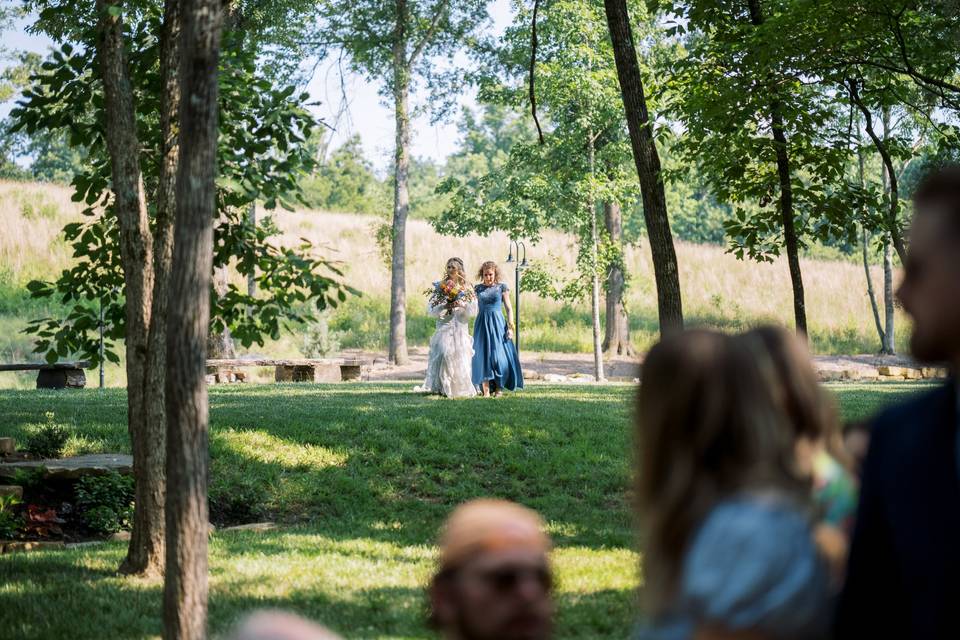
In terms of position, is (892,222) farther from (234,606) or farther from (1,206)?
(1,206)

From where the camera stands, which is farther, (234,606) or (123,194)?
(123,194)

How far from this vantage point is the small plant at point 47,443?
11.9 metres

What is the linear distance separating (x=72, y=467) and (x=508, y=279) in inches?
1229

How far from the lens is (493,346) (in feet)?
60.0

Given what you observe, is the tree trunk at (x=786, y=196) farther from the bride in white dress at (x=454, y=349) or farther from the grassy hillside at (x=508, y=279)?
the grassy hillside at (x=508, y=279)

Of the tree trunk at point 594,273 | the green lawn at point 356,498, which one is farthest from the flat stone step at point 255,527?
the tree trunk at point 594,273

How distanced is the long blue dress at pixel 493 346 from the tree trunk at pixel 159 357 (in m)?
10.7

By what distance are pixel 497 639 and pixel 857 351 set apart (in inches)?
1573

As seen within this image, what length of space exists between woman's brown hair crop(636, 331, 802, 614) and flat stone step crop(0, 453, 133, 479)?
944 cm

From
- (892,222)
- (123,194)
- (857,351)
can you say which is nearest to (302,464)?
(123,194)

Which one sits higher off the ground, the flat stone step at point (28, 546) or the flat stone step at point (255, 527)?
the flat stone step at point (28, 546)

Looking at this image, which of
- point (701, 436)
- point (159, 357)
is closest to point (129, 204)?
point (159, 357)

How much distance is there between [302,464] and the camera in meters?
12.1

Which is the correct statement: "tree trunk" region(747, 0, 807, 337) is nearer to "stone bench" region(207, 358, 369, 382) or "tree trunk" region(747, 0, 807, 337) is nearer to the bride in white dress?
the bride in white dress
